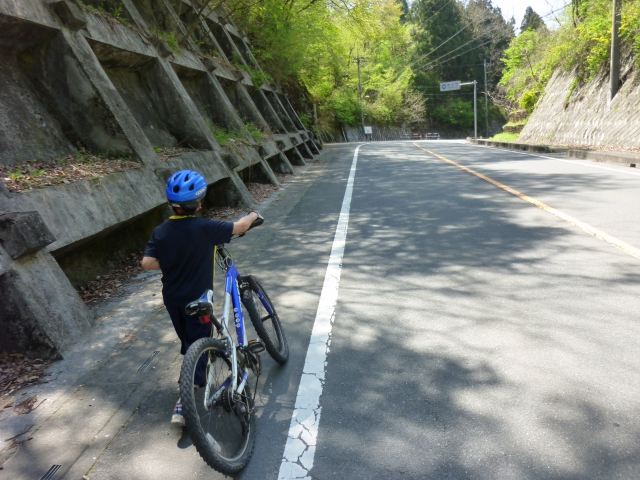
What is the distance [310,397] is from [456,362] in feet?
3.56

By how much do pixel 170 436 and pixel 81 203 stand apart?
328 cm

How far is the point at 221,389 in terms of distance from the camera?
2.96m

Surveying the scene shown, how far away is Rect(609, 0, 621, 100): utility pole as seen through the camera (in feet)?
69.4

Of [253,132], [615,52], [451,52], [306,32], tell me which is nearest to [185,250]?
[253,132]

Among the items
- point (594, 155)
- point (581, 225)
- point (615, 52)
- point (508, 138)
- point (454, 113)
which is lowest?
point (454, 113)

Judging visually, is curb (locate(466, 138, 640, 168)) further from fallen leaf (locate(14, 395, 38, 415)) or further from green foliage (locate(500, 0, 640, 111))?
fallen leaf (locate(14, 395, 38, 415))

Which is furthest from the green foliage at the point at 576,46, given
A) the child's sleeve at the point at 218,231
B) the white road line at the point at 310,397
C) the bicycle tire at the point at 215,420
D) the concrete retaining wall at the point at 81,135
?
the bicycle tire at the point at 215,420

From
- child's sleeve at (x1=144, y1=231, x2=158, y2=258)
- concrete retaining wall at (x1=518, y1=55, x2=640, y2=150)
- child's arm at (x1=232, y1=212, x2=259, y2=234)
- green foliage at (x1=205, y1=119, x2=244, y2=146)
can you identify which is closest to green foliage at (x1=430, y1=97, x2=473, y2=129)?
concrete retaining wall at (x1=518, y1=55, x2=640, y2=150)

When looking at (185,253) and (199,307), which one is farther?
(185,253)

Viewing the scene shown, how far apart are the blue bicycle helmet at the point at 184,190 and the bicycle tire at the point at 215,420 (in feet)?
2.79

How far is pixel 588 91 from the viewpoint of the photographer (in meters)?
26.6

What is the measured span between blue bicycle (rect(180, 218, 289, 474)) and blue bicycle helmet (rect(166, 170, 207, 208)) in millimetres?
539

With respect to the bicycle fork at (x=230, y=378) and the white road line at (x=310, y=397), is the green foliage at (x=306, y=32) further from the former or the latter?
the bicycle fork at (x=230, y=378)

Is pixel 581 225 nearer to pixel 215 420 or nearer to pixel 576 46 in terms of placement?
pixel 215 420
